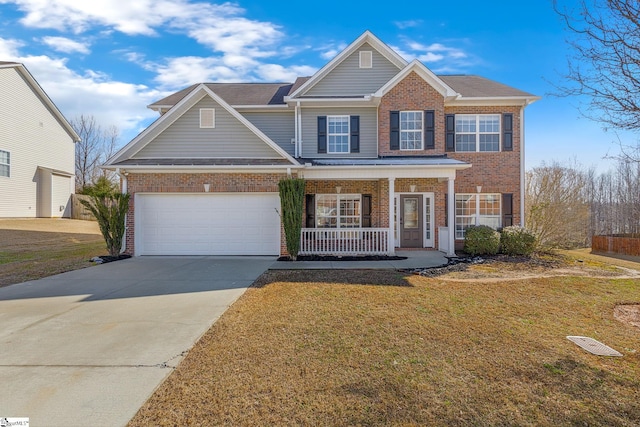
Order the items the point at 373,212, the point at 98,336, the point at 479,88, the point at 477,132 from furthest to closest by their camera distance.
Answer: the point at 479,88, the point at 477,132, the point at 373,212, the point at 98,336

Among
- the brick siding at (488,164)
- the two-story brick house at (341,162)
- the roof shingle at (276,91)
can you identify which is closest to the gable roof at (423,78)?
the two-story brick house at (341,162)

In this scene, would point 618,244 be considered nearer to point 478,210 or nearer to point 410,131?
point 478,210

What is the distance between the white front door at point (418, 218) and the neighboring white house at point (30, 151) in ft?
80.0

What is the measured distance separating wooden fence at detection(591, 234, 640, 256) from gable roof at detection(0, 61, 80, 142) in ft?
115

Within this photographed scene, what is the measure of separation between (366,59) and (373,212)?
261 inches

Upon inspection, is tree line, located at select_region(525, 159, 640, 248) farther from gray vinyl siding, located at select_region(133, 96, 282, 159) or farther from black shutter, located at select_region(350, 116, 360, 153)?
gray vinyl siding, located at select_region(133, 96, 282, 159)

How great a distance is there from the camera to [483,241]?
12742mm

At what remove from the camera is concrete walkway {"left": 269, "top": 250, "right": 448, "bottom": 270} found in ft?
34.2

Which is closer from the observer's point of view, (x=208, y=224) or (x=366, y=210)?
(x=208, y=224)

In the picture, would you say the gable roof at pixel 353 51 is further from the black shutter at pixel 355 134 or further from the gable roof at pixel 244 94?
the black shutter at pixel 355 134

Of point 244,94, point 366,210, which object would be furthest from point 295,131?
point 366,210

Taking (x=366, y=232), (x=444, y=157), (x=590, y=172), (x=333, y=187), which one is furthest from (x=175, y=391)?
(x=590, y=172)

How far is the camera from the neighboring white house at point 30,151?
22328 mm

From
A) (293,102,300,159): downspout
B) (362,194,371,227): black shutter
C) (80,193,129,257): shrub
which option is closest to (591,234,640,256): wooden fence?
(362,194,371,227): black shutter
